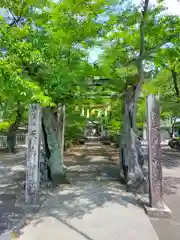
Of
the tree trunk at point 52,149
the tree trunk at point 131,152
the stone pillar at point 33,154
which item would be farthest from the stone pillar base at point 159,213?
the tree trunk at point 52,149

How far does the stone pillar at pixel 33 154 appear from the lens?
19.9 feet

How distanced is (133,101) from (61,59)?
3.05 meters

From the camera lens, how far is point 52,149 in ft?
27.5

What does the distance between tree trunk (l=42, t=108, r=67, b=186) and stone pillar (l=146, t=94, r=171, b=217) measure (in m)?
3.70

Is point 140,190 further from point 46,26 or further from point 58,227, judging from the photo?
point 46,26

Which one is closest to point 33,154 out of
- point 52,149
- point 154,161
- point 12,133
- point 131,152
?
point 52,149

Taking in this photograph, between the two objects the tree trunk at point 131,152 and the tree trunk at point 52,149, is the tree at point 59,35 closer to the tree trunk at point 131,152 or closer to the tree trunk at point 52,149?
the tree trunk at point 52,149

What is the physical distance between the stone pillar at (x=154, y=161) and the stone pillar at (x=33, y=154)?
2821 mm

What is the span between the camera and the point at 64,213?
18.0ft

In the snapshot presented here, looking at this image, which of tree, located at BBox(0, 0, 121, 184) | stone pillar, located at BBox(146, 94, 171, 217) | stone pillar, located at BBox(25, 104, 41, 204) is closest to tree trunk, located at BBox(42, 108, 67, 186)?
tree, located at BBox(0, 0, 121, 184)

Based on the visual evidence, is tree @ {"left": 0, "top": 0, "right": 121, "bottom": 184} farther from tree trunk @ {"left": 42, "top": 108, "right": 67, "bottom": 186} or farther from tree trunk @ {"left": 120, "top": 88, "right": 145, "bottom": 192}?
tree trunk @ {"left": 120, "top": 88, "right": 145, "bottom": 192}

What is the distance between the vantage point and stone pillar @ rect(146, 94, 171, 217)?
5539mm

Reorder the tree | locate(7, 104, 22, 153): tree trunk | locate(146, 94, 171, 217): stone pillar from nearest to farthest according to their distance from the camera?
locate(146, 94, 171, 217): stone pillar < the tree < locate(7, 104, 22, 153): tree trunk

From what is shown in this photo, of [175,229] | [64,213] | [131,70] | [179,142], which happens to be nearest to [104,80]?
[131,70]
